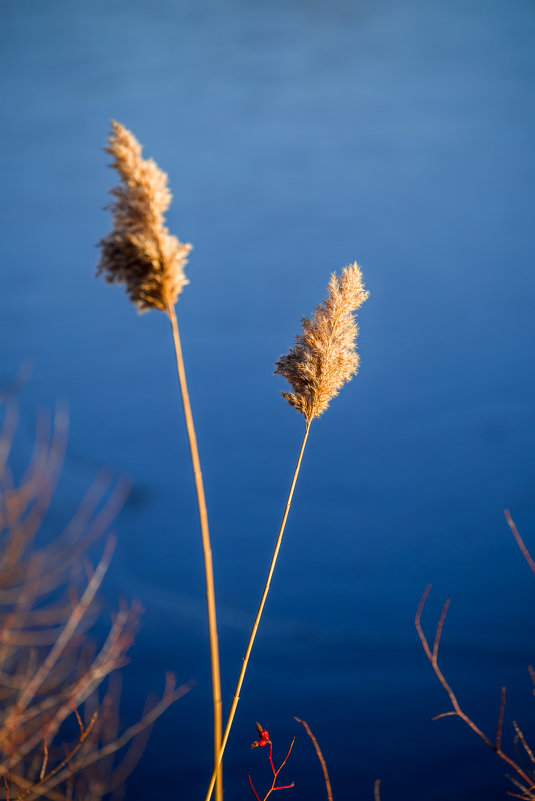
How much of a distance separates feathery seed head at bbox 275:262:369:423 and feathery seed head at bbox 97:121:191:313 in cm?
105

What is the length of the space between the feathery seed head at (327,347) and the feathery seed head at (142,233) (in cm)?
105

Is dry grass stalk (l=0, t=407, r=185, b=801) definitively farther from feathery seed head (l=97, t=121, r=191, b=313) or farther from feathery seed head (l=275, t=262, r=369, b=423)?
feathery seed head (l=275, t=262, r=369, b=423)

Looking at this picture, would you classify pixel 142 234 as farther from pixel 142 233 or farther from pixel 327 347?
pixel 327 347

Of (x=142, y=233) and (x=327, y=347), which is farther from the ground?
(x=327, y=347)

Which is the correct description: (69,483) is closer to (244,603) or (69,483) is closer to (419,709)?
(244,603)

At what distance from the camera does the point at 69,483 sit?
18.9m

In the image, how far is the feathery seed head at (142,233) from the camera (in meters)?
1.74

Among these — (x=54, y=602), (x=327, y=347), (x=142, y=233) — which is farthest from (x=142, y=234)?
(x=54, y=602)

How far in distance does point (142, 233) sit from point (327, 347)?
1.16m

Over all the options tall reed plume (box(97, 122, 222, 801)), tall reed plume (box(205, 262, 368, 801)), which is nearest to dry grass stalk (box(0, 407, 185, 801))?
tall reed plume (box(97, 122, 222, 801))

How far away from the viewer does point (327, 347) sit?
8.88 ft

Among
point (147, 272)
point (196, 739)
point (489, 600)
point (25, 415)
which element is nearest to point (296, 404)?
point (147, 272)

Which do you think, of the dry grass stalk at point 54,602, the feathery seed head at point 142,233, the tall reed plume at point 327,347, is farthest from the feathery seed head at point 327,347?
the feathery seed head at point 142,233

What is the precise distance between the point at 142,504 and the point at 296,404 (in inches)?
752
